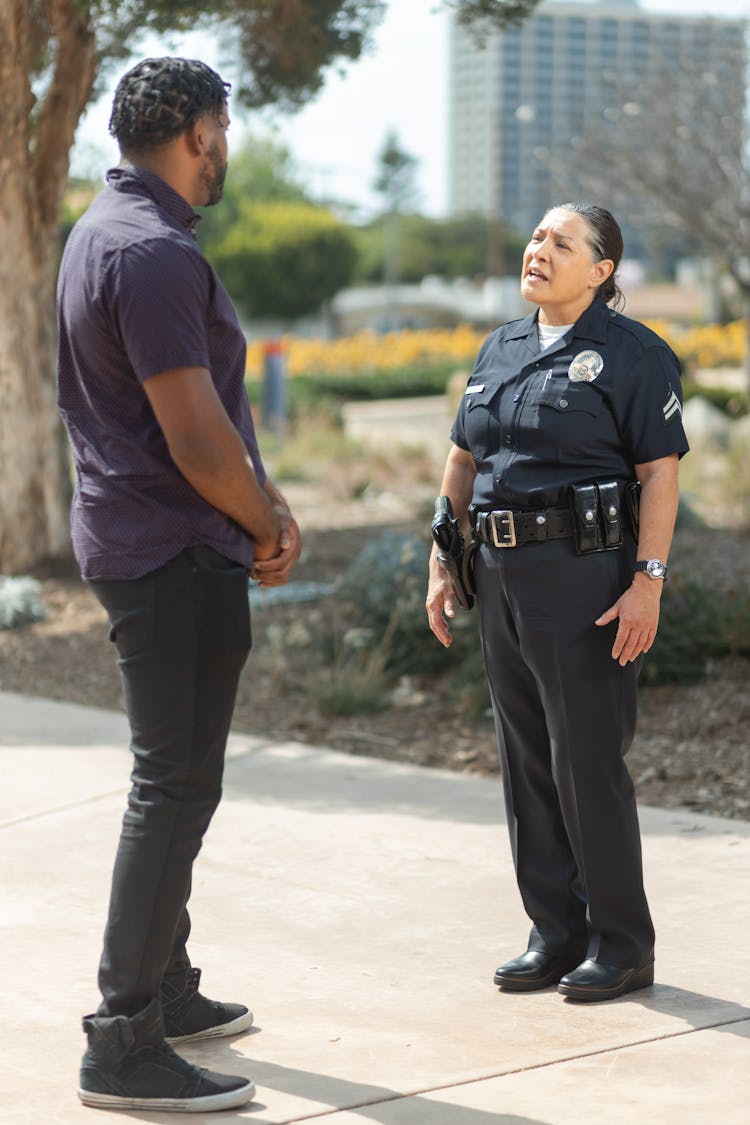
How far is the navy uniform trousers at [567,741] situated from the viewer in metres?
3.82

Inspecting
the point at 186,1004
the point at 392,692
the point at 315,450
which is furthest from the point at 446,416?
the point at 186,1004

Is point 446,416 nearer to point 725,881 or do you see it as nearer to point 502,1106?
point 725,881

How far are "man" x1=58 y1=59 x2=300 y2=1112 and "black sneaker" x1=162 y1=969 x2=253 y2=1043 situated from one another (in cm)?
32

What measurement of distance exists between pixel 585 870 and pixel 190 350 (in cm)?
165

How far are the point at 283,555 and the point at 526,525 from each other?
79 centimetres

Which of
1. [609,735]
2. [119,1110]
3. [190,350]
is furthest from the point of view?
[609,735]

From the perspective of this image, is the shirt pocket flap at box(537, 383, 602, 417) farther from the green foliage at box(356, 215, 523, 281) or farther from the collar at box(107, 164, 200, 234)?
the green foliage at box(356, 215, 523, 281)

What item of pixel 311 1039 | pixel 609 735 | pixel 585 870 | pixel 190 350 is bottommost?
pixel 311 1039

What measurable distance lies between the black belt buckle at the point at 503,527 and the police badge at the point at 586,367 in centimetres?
34

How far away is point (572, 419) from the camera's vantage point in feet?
12.4

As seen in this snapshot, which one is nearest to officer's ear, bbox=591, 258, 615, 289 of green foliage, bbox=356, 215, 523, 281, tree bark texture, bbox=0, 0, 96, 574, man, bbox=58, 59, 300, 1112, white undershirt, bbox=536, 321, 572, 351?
white undershirt, bbox=536, 321, 572, 351

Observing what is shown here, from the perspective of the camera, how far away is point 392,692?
755 cm

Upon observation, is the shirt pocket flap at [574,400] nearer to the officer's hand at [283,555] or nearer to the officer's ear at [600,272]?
the officer's ear at [600,272]

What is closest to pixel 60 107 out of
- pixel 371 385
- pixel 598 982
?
pixel 598 982
